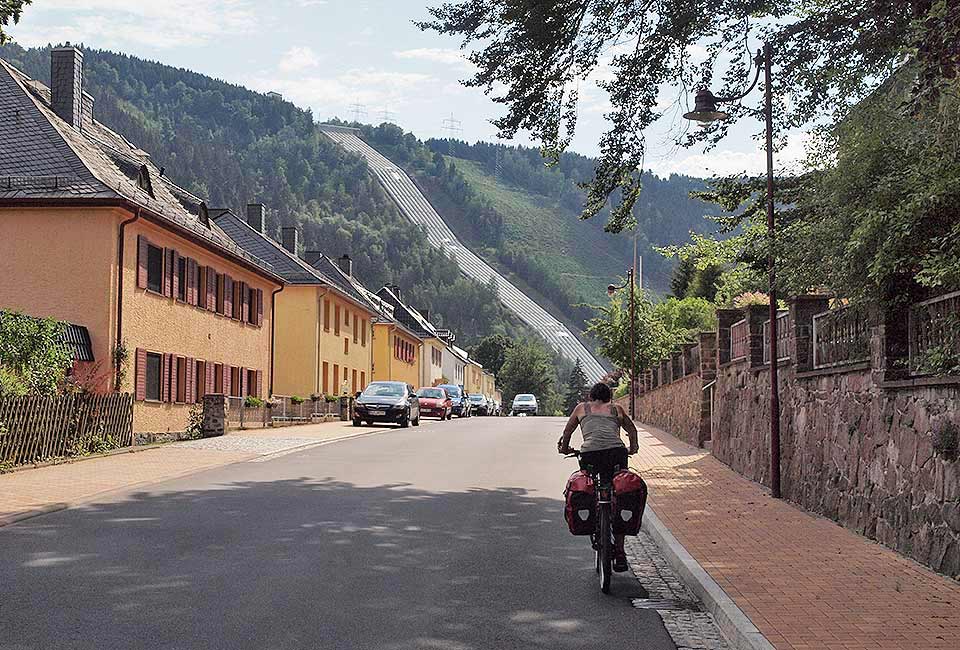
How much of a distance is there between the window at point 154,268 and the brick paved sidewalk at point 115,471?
4493 mm

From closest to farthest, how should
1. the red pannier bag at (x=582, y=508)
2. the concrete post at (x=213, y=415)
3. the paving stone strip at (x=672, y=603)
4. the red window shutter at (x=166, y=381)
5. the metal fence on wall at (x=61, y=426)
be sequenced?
the paving stone strip at (x=672, y=603)
the red pannier bag at (x=582, y=508)
the metal fence on wall at (x=61, y=426)
the red window shutter at (x=166, y=381)
the concrete post at (x=213, y=415)

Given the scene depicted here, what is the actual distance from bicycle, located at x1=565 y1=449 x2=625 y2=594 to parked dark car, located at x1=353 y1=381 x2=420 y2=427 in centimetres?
3069

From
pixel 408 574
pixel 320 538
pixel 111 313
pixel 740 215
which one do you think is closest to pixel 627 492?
pixel 408 574

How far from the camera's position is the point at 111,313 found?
2619 cm

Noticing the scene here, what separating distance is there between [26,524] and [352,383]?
4866cm

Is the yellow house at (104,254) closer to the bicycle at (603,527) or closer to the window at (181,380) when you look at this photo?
the window at (181,380)

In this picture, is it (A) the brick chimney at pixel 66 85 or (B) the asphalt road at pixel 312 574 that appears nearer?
(B) the asphalt road at pixel 312 574

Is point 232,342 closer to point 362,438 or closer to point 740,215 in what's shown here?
point 362,438

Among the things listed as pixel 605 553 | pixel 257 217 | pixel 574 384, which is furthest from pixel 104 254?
pixel 574 384

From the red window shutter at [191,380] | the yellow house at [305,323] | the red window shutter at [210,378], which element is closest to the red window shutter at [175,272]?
the red window shutter at [191,380]

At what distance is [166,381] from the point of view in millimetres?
29938

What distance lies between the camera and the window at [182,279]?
31219 mm

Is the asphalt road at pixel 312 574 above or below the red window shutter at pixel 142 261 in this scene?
below

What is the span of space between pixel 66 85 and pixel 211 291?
754 cm
